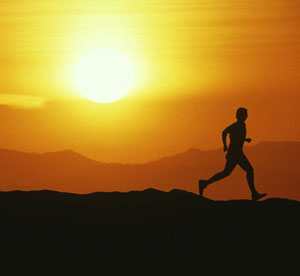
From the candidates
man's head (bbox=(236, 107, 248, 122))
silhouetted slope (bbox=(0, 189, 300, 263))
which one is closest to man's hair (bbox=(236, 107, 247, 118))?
man's head (bbox=(236, 107, 248, 122))

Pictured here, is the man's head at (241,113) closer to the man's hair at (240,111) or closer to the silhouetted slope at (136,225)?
the man's hair at (240,111)

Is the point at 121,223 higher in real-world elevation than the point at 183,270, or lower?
higher

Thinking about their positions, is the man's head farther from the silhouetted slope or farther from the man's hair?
the silhouetted slope

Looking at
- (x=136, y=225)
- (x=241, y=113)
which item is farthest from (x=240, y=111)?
(x=136, y=225)

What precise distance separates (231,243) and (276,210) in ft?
7.87

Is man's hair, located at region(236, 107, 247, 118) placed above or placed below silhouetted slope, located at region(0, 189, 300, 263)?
above

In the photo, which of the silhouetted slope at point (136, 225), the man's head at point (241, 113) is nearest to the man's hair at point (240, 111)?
the man's head at point (241, 113)

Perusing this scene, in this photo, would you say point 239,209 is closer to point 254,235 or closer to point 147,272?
point 254,235

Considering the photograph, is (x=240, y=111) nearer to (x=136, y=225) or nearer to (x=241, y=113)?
(x=241, y=113)

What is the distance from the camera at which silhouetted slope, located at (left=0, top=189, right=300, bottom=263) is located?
62.0ft

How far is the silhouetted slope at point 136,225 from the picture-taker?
62.0 feet

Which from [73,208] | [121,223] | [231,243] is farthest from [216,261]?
[73,208]

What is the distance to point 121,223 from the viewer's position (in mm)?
19953

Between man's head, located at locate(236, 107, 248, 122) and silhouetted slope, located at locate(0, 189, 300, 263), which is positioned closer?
silhouetted slope, located at locate(0, 189, 300, 263)
